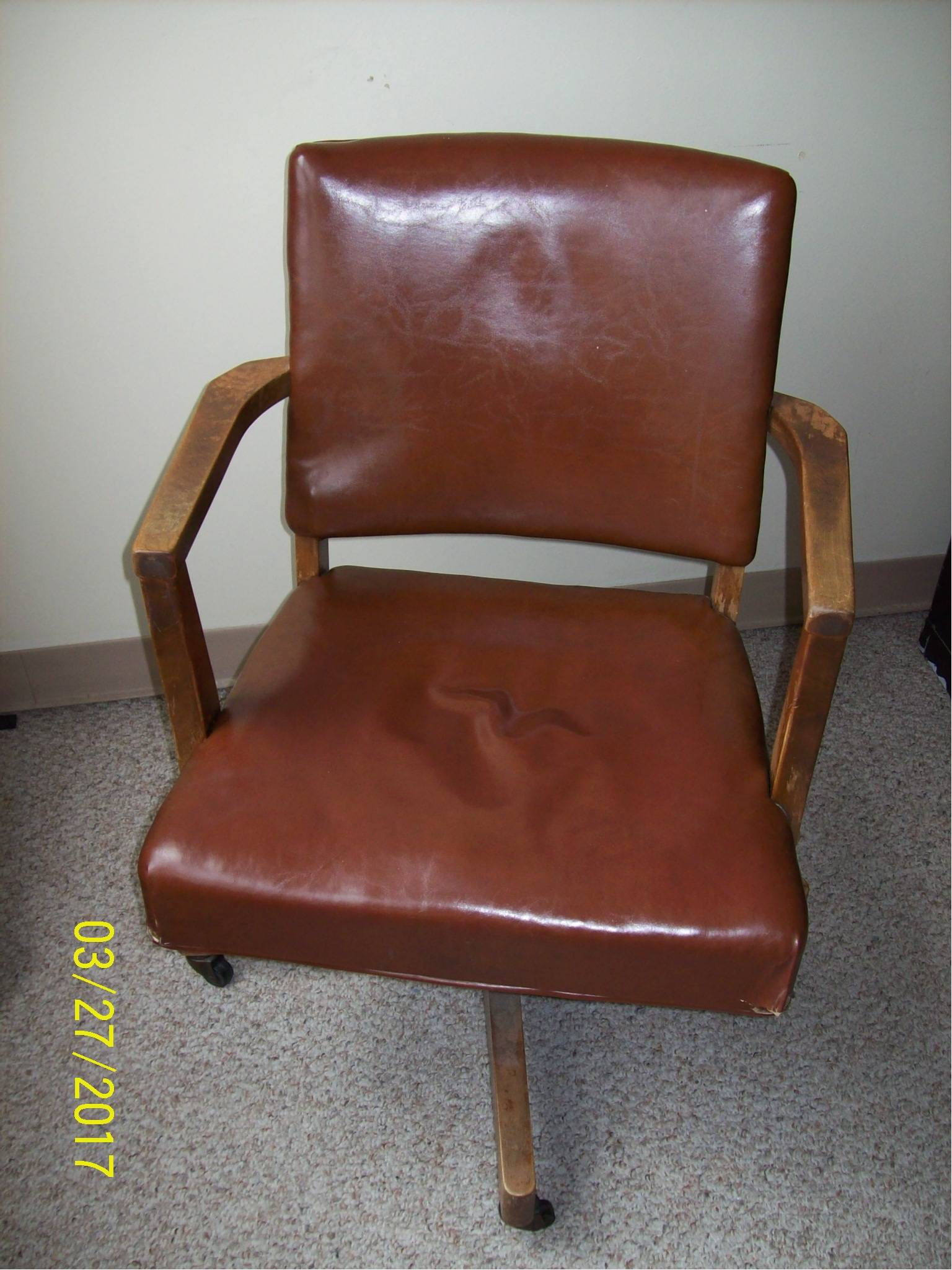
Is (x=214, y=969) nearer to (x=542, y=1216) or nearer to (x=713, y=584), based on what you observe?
(x=542, y=1216)

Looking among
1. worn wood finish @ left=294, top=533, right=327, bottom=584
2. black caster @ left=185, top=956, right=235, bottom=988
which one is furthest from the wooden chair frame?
black caster @ left=185, top=956, right=235, bottom=988

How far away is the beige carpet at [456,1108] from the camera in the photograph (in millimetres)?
967

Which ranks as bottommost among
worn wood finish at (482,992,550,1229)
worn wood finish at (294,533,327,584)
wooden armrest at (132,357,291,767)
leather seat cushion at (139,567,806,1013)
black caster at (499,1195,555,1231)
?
black caster at (499,1195,555,1231)

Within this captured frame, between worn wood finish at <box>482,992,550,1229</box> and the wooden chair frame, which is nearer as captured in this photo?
the wooden chair frame

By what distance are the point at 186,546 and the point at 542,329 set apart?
0.42m

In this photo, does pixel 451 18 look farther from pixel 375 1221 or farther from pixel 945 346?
pixel 375 1221

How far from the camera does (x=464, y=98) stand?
122cm

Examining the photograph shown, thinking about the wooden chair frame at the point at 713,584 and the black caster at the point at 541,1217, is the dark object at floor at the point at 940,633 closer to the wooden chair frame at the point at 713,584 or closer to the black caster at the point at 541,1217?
the wooden chair frame at the point at 713,584

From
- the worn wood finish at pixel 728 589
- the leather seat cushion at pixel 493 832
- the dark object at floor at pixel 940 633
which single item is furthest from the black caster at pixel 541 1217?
the dark object at floor at pixel 940 633

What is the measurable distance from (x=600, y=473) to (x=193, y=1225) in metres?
0.87

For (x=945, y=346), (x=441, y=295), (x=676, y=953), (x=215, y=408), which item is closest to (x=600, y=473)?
(x=441, y=295)

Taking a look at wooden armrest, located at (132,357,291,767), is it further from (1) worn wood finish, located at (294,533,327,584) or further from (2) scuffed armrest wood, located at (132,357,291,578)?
(1) worn wood finish, located at (294,533,327,584)

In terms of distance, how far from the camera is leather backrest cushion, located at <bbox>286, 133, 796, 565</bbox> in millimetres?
919
